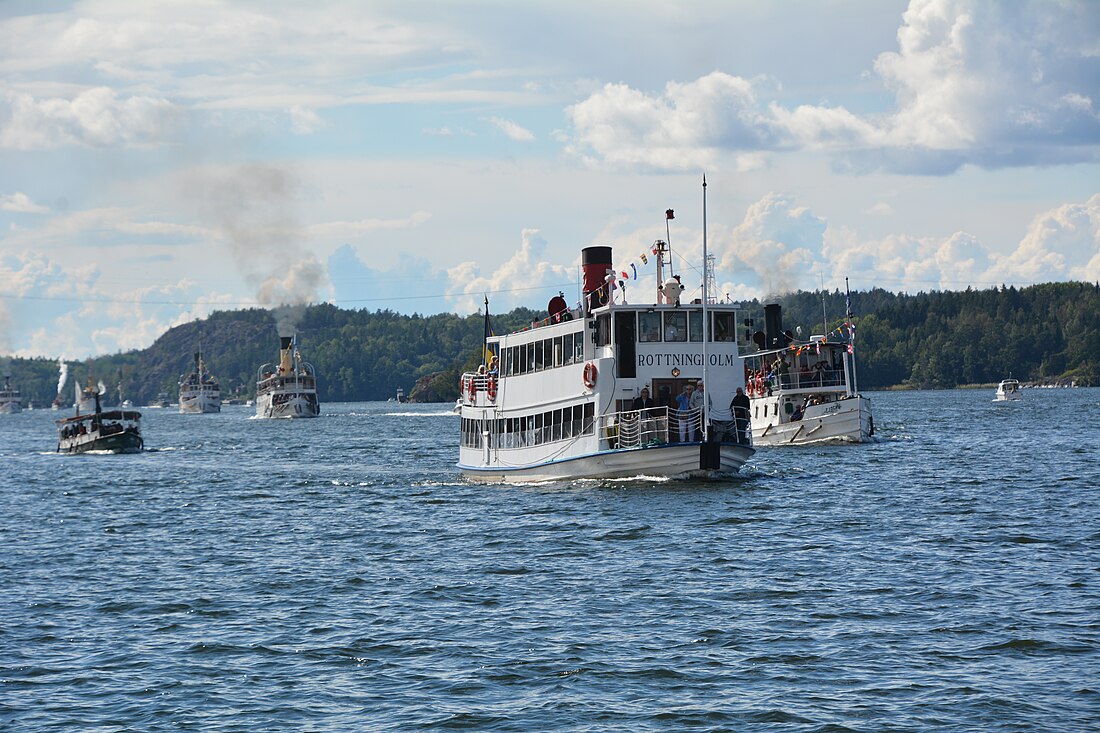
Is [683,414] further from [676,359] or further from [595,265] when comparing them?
[595,265]

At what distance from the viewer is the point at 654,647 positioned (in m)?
24.4

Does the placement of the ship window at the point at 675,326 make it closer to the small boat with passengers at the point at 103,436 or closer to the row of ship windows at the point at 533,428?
the row of ship windows at the point at 533,428

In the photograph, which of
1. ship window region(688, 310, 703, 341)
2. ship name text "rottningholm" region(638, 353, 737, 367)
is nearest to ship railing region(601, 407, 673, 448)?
ship name text "rottningholm" region(638, 353, 737, 367)

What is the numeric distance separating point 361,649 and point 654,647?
17.6 feet

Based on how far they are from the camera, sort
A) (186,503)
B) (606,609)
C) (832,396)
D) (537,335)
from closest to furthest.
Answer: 1. (606,609)
2. (537,335)
3. (186,503)
4. (832,396)

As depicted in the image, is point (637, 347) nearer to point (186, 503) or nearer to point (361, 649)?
point (186, 503)

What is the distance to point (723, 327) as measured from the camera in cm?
4912

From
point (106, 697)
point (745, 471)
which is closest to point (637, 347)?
point (745, 471)

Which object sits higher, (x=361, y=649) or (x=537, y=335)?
(x=537, y=335)

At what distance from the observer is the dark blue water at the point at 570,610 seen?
822 inches

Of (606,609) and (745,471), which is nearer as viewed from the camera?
(606,609)

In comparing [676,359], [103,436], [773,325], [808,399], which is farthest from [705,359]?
[103,436]

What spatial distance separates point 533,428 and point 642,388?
7062 millimetres

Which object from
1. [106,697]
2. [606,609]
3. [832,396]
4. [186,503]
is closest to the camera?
[106,697]
